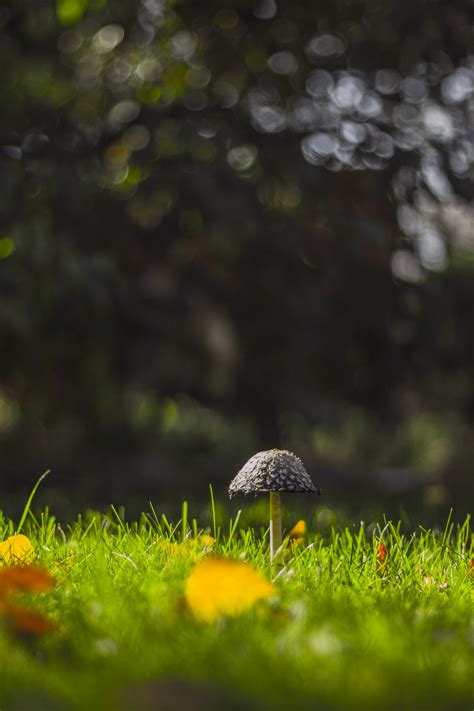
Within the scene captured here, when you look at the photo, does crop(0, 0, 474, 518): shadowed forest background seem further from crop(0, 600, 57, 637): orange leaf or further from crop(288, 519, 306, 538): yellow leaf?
crop(0, 600, 57, 637): orange leaf

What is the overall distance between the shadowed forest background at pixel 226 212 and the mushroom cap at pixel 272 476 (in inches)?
110

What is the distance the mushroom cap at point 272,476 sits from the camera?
2.19m

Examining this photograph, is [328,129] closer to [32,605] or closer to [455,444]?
[32,605]

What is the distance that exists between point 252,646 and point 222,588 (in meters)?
0.23

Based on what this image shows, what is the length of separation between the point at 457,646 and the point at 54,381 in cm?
598

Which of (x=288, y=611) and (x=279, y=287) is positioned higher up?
(x=288, y=611)

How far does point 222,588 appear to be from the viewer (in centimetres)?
184

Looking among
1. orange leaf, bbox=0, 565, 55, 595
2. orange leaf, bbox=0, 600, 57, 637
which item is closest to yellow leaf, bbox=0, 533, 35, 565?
orange leaf, bbox=0, 565, 55, 595

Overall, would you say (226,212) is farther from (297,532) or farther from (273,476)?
(273,476)

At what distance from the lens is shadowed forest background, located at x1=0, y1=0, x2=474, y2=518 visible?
5.58m

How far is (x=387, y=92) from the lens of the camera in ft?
21.2

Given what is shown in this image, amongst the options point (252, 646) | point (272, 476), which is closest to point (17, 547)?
point (272, 476)

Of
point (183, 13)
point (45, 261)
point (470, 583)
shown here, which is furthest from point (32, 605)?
point (183, 13)

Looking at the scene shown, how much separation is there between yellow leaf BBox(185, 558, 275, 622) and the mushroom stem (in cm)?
52
